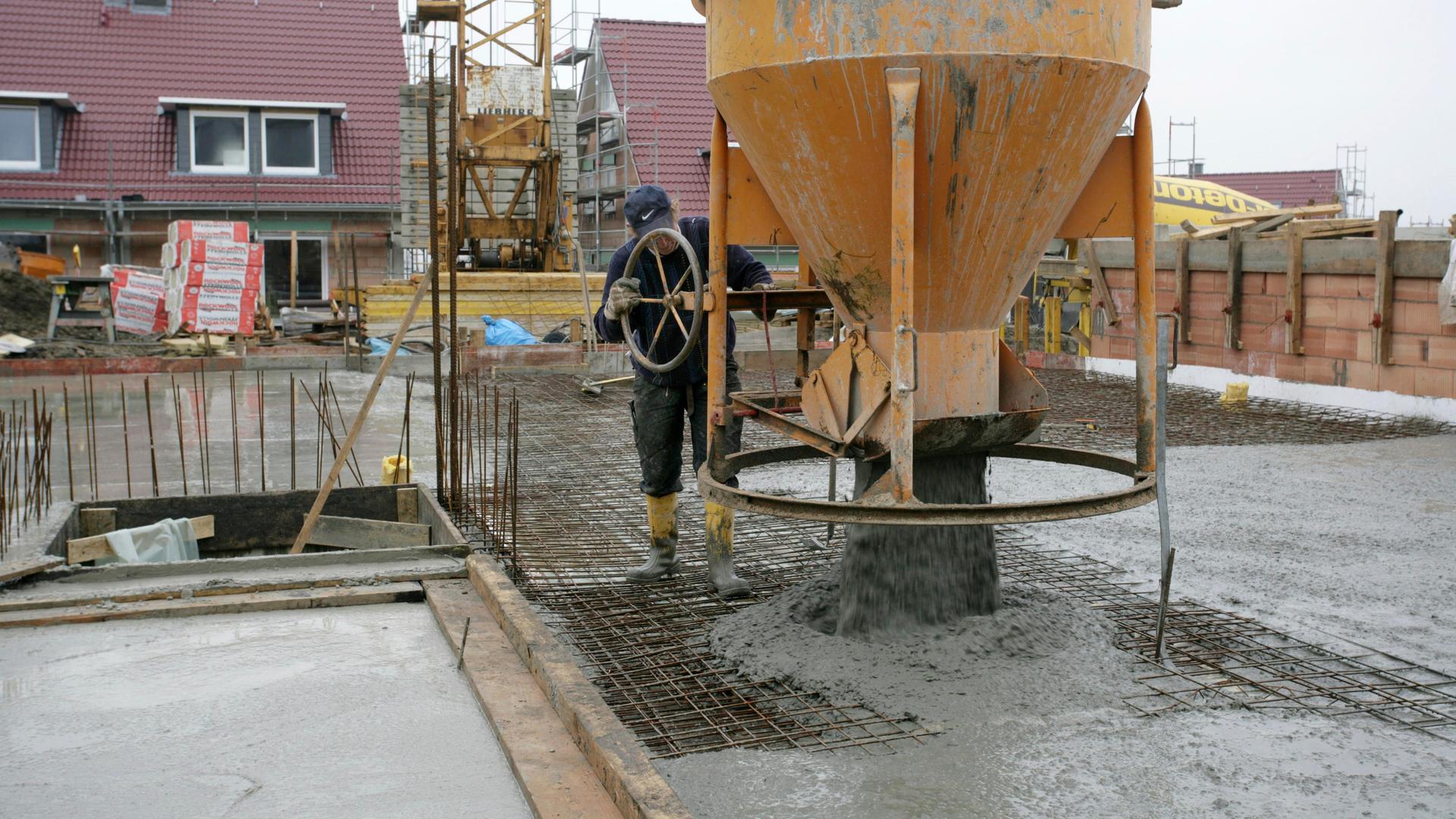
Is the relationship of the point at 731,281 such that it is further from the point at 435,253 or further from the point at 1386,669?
the point at 1386,669

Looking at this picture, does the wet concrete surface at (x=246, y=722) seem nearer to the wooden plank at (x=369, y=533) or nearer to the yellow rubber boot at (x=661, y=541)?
the yellow rubber boot at (x=661, y=541)

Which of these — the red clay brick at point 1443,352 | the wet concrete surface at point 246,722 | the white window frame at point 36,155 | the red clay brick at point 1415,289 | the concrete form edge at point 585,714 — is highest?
the white window frame at point 36,155

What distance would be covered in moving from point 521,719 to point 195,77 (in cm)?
2303

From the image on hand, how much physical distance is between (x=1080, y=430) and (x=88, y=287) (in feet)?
43.3

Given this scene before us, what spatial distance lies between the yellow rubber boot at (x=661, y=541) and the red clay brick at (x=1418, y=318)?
23.1 ft

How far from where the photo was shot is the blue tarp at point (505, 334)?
52.1 ft

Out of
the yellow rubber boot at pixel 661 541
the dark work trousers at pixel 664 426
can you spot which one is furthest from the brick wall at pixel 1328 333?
the yellow rubber boot at pixel 661 541

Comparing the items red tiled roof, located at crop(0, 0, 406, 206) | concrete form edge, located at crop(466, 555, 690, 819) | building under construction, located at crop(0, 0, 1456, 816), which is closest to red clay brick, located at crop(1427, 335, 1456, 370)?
building under construction, located at crop(0, 0, 1456, 816)

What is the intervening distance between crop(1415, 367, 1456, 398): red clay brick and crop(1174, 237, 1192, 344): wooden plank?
98.3 inches

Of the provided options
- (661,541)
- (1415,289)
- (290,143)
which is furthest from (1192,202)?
(661,541)

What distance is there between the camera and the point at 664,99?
87.4ft

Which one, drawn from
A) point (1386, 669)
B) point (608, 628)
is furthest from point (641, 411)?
point (1386, 669)

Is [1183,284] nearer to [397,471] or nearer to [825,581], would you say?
[397,471]

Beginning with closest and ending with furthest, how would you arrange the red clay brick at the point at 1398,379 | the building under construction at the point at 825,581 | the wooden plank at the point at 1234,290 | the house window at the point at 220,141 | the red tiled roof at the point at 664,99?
the building under construction at the point at 825,581
the red clay brick at the point at 1398,379
the wooden plank at the point at 1234,290
the house window at the point at 220,141
the red tiled roof at the point at 664,99
